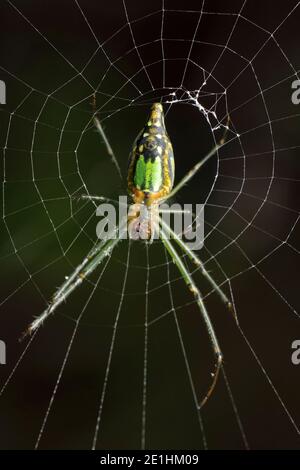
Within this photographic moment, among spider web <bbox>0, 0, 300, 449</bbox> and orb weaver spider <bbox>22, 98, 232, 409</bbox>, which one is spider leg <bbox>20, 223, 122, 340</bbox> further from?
spider web <bbox>0, 0, 300, 449</bbox>

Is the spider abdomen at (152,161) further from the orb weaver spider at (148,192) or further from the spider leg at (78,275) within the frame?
the spider leg at (78,275)

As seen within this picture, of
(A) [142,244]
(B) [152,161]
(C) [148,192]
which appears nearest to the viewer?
(B) [152,161]

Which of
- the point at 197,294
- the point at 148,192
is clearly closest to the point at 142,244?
the point at 197,294

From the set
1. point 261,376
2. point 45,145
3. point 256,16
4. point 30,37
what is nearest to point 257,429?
point 261,376

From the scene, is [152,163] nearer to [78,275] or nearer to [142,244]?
[78,275]

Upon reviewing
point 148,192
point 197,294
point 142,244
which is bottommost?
point 197,294

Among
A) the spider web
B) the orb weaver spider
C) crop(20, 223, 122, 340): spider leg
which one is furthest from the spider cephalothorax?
the spider web

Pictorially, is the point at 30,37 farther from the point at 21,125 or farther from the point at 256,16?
the point at 256,16

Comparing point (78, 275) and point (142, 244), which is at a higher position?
point (142, 244)
